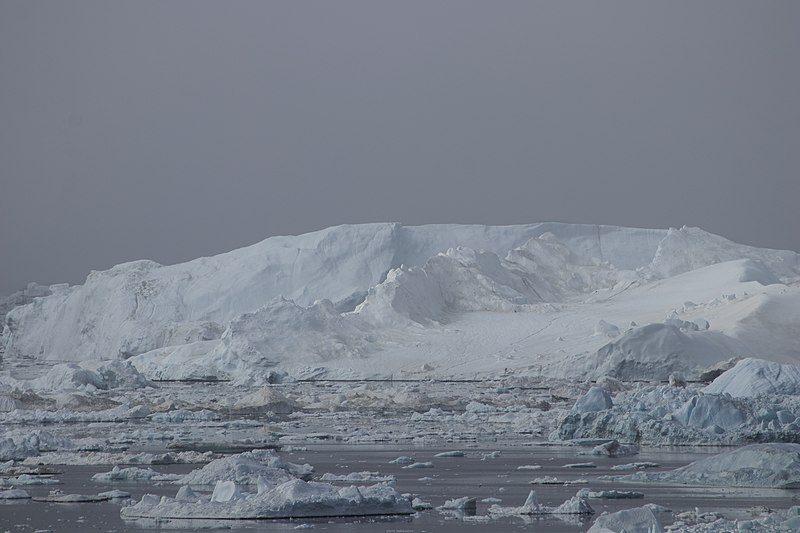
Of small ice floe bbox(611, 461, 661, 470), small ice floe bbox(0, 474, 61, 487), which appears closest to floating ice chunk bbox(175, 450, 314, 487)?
small ice floe bbox(0, 474, 61, 487)

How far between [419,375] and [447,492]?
27.9 m

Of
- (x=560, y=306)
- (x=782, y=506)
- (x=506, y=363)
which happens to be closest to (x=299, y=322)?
(x=506, y=363)

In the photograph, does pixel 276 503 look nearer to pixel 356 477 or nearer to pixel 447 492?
pixel 447 492

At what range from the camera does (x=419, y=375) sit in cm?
3834

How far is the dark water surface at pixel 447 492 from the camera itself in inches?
327

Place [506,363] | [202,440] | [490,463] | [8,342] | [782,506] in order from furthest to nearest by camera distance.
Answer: [8,342] → [506,363] → [202,440] → [490,463] → [782,506]

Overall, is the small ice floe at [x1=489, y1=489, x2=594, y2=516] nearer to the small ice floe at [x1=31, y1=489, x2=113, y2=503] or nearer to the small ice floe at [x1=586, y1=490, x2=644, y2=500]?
the small ice floe at [x1=586, y1=490, x2=644, y2=500]

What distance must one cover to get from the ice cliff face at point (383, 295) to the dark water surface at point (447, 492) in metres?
19.1

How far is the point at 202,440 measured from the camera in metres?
16.6

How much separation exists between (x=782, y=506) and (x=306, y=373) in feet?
96.8

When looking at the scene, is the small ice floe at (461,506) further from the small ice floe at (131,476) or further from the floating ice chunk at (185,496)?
the small ice floe at (131,476)

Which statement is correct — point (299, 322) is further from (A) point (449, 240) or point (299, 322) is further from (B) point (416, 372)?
(A) point (449, 240)

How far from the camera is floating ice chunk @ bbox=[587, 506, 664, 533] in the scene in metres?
7.27

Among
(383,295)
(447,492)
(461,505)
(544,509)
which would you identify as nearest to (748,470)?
(544,509)
